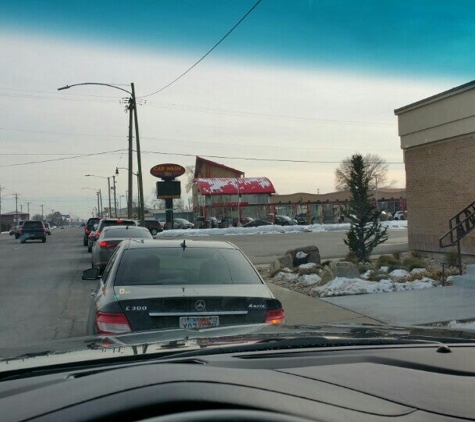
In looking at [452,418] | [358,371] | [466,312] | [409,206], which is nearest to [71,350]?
[358,371]

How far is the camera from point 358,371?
2.11 m

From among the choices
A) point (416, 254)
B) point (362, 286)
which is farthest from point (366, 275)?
point (416, 254)

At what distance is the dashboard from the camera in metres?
1.57

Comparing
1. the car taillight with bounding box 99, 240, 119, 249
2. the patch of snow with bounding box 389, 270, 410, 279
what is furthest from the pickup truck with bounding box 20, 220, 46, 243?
the patch of snow with bounding box 389, 270, 410, 279

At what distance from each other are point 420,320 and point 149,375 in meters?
7.60

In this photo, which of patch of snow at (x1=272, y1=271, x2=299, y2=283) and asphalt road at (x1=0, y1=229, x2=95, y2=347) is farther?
patch of snow at (x1=272, y1=271, x2=299, y2=283)

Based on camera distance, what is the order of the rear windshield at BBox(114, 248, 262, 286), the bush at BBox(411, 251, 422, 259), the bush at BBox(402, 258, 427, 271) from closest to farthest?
the rear windshield at BBox(114, 248, 262, 286) → the bush at BBox(402, 258, 427, 271) → the bush at BBox(411, 251, 422, 259)

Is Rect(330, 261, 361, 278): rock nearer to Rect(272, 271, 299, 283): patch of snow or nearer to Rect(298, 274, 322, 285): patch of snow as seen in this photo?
Rect(298, 274, 322, 285): patch of snow

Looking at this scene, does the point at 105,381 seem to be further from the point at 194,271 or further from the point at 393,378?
the point at 194,271

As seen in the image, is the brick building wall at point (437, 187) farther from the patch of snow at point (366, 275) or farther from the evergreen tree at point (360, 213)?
the patch of snow at point (366, 275)

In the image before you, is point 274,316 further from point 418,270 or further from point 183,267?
point 418,270

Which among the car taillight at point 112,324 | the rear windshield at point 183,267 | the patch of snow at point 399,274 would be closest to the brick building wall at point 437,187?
the patch of snow at point 399,274

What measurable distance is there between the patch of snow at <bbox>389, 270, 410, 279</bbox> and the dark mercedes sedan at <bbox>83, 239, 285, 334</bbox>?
7.48 m

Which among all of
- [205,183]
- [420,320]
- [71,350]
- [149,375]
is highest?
[205,183]
